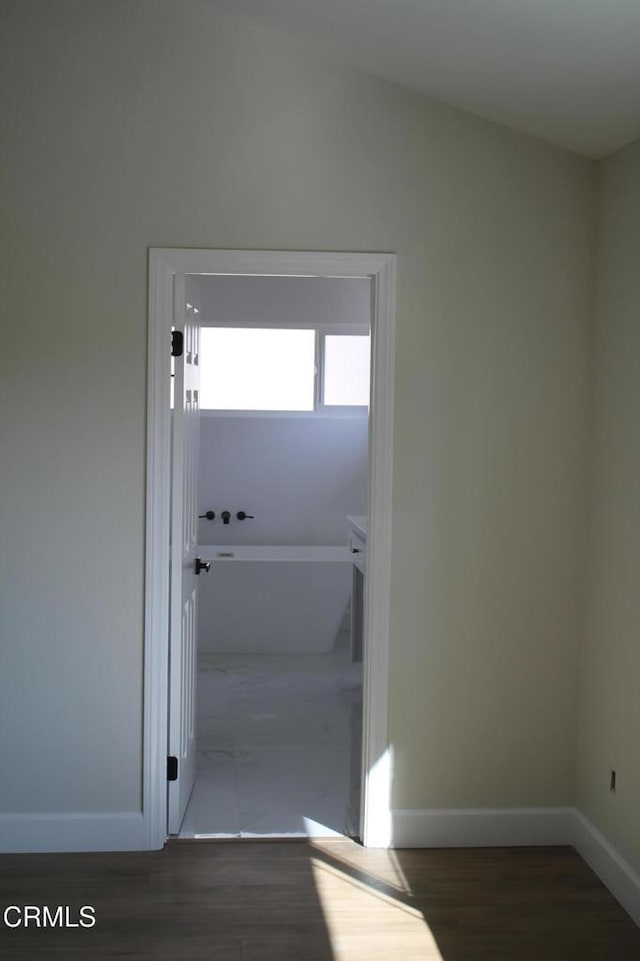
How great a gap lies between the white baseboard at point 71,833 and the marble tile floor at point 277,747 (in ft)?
0.77

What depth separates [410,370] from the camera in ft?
12.4

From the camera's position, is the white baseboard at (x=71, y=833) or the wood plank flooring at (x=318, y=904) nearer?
the wood plank flooring at (x=318, y=904)

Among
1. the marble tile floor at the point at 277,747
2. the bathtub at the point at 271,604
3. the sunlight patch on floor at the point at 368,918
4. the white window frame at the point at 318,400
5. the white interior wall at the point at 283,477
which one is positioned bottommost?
the sunlight patch on floor at the point at 368,918

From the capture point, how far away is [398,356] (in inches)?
149

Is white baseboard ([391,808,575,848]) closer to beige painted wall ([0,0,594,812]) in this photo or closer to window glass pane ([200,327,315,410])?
beige painted wall ([0,0,594,812])

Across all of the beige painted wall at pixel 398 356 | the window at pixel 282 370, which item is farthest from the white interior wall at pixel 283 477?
the beige painted wall at pixel 398 356

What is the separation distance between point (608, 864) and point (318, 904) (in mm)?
1027

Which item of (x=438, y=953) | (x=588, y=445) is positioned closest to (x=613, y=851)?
(x=438, y=953)

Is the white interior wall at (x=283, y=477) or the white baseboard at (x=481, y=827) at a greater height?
the white interior wall at (x=283, y=477)

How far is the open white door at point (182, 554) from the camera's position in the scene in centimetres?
380

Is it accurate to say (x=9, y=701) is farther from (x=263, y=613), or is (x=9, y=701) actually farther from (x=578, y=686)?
(x=263, y=613)

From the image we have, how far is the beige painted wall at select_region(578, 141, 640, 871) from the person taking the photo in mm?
3439

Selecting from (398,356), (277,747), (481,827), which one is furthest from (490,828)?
(398,356)

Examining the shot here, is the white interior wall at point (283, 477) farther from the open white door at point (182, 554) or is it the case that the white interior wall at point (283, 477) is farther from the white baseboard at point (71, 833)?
the white baseboard at point (71, 833)
